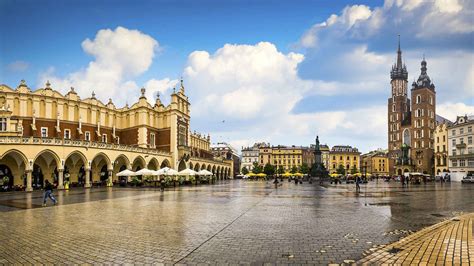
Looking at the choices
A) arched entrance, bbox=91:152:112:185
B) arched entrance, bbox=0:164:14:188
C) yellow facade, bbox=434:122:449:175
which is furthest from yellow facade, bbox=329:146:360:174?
arched entrance, bbox=0:164:14:188

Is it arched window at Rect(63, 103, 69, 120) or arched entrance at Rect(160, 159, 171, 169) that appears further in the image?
arched entrance at Rect(160, 159, 171, 169)

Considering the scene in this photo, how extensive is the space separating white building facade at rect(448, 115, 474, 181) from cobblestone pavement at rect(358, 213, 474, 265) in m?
75.5

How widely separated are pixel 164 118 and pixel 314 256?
63235 mm

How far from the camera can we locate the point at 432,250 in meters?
7.83

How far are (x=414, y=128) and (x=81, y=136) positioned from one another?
341 ft

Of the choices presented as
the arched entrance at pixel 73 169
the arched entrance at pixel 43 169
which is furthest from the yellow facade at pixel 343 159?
the arched entrance at pixel 43 169

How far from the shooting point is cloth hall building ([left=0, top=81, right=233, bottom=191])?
132 feet

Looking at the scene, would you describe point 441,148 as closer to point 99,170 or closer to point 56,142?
point 99,170

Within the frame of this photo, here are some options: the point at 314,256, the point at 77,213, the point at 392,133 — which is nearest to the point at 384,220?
the point at 314,256

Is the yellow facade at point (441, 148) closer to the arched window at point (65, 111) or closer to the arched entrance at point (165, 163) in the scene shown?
the arched entrance at point (165, 163)

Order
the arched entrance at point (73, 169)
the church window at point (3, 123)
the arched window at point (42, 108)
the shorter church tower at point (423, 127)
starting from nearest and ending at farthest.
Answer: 1. the church window at point (3, 123)
2. the arched entrance at point (73, 169)
3. the arched window at point (42, 108)
4. the shorter church tower at point (423, 127)

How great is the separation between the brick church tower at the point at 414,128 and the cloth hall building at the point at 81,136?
69317 mm

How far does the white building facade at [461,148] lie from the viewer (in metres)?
74.1

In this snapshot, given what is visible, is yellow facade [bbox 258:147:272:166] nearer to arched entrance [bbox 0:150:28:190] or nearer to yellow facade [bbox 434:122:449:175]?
yellow facade [bbox 434:122:449:175]
